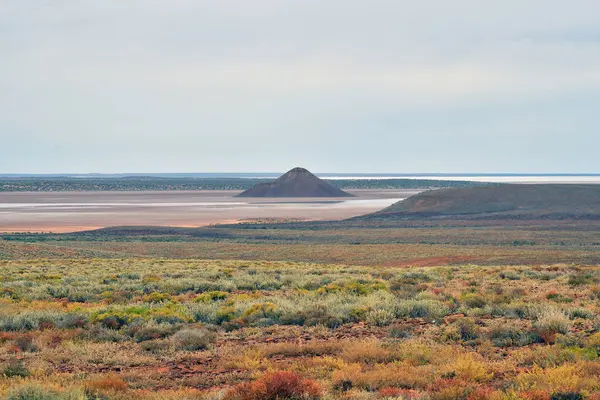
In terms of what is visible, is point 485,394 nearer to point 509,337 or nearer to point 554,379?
point 554,379

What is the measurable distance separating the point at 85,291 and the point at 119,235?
46980 millimetres

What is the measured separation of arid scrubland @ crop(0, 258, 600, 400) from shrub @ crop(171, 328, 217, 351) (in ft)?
0.07

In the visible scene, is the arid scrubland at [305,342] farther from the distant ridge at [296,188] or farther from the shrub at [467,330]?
the distant ridge at [296,188]

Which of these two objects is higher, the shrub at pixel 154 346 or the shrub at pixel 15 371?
the shrub at pixel 15 371

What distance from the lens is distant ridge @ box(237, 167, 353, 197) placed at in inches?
6112

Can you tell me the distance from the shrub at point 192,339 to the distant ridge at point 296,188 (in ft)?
461

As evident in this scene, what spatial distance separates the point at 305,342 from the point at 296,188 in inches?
5671

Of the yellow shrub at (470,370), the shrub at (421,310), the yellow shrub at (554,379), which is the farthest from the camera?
the shrub at (421,310)

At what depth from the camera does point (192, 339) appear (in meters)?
12.7

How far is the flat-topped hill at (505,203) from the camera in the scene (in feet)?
288

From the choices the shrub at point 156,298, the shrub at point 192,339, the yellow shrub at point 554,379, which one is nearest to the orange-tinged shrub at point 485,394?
the yellow shrub at point 554,379

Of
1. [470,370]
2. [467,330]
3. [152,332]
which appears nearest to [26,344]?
[152,332]

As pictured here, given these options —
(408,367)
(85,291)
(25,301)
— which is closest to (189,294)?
(85,291)

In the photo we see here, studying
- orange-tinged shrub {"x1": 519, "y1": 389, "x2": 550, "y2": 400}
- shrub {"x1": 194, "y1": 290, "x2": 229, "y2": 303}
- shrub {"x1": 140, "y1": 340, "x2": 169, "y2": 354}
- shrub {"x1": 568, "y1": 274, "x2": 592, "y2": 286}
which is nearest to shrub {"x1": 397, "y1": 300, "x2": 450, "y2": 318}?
shrub {"x1": 194, "y1": 290, "x2": 229, "y2": 303}
